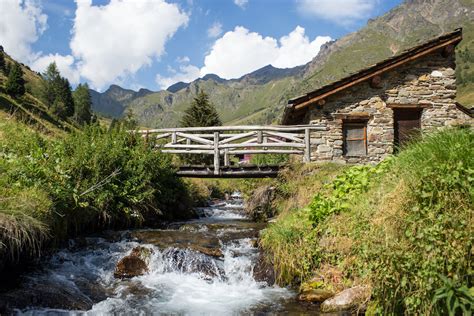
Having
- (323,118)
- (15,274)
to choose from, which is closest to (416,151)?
(15,274)

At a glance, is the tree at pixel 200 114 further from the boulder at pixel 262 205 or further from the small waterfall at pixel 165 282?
the small waterfall at pixel 165 282

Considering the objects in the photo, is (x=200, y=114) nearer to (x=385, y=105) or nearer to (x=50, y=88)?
(x=385, y=105)

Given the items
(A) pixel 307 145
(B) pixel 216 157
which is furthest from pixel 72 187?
(A) pixel 307 145

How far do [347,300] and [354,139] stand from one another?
9.49 m

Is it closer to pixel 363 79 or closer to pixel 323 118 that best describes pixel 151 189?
pixel 323 118

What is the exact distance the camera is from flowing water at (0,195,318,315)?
6375 millimetres

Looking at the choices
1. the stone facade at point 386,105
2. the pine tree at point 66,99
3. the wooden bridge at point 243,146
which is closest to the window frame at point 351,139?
the stone facade at point 386,105

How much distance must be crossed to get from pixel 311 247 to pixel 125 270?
3833 mm

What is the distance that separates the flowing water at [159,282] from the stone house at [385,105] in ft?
20.2

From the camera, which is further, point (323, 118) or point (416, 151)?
point (323, 118)

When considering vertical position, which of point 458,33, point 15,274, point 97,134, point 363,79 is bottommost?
point 15,274

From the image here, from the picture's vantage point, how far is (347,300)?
6.02 metres

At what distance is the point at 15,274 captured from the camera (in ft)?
21.9

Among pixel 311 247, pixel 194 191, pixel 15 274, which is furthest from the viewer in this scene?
pixel 194 191
